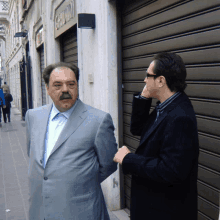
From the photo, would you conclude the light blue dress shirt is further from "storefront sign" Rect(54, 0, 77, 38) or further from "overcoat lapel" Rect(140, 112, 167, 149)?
"storefront sign" Rect(54, 0, 77, 38)

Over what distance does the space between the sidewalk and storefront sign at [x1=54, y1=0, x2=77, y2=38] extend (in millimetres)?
3599

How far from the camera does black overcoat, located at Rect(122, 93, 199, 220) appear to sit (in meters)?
1.46

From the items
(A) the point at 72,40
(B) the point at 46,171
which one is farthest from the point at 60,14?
(B) the point at 46,171

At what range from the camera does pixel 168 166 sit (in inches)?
57.7

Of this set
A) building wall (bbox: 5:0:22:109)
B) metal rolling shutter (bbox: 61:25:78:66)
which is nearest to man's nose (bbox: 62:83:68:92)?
metal rolling shutter (bbox: 61:25:78:66)

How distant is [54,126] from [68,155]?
11.9 inches

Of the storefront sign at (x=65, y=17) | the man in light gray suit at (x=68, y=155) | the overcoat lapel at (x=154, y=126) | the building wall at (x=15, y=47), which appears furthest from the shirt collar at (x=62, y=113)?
the building wall at (x=15, y=47)

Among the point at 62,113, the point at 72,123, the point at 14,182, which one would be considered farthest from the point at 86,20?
the point at 14,182

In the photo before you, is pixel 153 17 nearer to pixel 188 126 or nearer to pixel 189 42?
pixel 189 42

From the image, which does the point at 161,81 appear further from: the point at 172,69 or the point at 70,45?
the point at 70,45

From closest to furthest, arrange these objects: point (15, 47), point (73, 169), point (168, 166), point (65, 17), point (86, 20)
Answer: point (168, 166) < point (73, 169) < point (86, 20) < point (65, 17) < point (15, 47)

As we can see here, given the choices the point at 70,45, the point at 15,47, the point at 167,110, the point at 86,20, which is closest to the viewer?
the point at 167,110

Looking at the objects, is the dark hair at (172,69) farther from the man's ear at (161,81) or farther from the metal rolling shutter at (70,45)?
the metal rolling shutter at (70,45)

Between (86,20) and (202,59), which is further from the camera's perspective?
(86,20)
